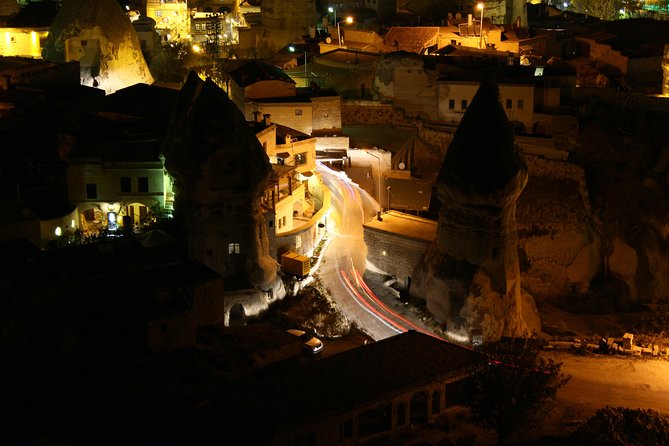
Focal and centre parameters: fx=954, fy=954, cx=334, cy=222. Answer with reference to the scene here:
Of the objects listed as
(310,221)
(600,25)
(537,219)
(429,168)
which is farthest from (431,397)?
(600,25)

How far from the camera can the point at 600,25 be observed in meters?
72.1

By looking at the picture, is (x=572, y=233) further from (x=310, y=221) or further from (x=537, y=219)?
(x=310, y=221)

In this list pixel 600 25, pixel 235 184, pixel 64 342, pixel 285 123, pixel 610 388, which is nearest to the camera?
pixel 64 342

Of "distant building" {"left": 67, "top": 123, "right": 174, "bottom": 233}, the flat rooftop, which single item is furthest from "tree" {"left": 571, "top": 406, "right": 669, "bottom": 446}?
"distant building" {"left": 67, "top": 123, "right": 174, "bottom": 233}

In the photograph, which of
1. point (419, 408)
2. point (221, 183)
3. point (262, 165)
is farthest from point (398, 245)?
point (419, 408)

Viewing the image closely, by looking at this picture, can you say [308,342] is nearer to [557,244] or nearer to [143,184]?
[143,184]

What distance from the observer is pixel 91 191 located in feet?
146

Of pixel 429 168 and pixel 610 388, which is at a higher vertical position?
pixel 429 168

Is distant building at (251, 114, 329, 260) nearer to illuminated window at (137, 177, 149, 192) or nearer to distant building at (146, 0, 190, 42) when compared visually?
illuminated window at (137, 177, 149, 192)

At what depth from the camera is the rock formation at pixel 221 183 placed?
40.9 m

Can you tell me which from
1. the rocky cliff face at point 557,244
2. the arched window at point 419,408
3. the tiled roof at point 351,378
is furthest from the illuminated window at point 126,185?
the rocky cliff face at point 557,244

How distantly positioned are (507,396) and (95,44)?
39.4m

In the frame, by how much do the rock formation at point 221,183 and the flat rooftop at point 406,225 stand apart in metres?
7.48

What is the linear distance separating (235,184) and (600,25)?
41546 millimetres
